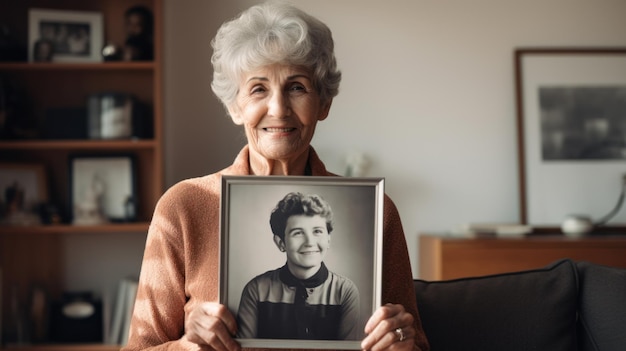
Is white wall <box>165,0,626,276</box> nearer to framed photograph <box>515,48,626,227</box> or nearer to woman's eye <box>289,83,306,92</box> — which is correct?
framed photograph <box>515,48,626,227</box>

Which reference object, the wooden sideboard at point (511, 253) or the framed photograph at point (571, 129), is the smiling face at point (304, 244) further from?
the framed photograph at point (571, 129)

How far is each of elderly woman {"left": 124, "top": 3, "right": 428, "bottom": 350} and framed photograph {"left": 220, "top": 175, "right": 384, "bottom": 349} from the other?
140mm

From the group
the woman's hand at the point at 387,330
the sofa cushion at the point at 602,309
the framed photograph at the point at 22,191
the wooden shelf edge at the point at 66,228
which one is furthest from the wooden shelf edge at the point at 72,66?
the woman's hand at the point at 387,330

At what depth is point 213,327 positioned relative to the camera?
112 cm

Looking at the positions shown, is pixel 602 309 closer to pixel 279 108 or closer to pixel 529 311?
pixel 529 311

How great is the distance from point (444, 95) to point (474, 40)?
1.10 feet

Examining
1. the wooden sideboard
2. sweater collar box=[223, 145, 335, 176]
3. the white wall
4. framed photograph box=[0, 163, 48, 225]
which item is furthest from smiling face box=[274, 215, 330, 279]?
the white wall

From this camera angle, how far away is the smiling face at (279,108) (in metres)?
1.30

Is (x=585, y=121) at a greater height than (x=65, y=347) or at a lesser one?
greater

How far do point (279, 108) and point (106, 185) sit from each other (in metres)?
2.26

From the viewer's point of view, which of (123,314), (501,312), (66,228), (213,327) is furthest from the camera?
(123,314)

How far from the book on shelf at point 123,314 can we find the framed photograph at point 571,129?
2.05 meters

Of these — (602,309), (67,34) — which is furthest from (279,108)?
(67,34)

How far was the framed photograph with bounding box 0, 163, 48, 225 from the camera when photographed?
3293mm
